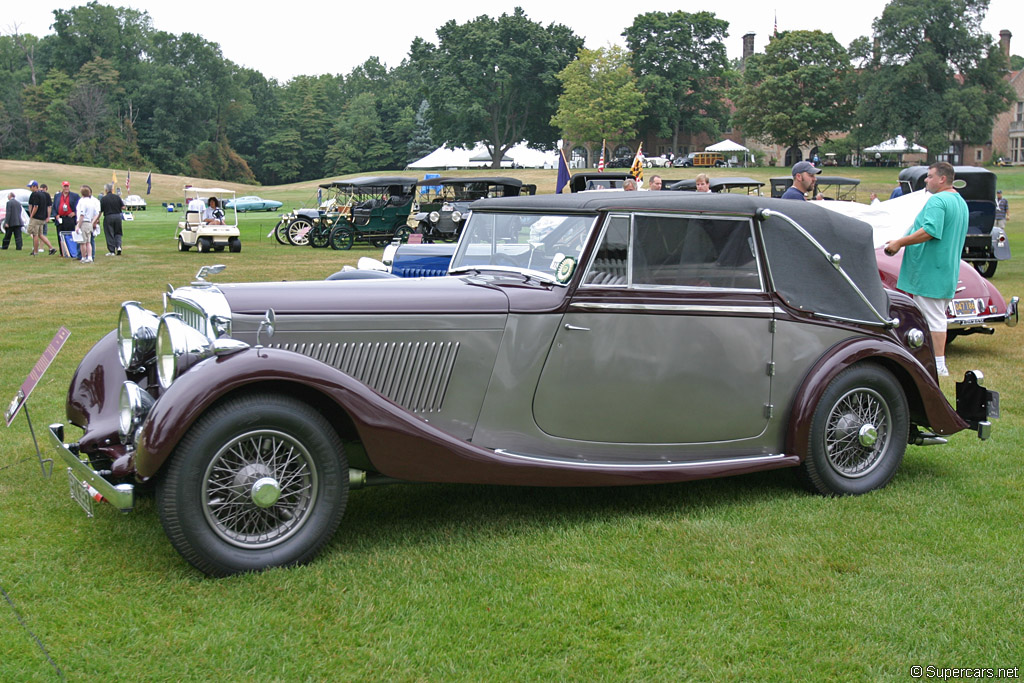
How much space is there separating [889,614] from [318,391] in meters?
2.49

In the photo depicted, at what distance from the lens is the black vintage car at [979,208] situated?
15531 millimetres

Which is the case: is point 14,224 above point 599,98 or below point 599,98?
below

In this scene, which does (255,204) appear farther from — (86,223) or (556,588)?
(556,588)

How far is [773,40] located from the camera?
7694 cm

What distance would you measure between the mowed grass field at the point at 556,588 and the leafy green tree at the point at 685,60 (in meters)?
82.7

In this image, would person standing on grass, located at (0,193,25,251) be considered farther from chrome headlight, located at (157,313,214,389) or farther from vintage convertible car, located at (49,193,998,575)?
chrome headlight, located at (157,313,214,389)

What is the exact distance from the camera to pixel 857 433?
16.0 feet

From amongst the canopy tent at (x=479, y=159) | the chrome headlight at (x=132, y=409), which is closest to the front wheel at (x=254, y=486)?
the chrome headlight at (x=132, y=409)

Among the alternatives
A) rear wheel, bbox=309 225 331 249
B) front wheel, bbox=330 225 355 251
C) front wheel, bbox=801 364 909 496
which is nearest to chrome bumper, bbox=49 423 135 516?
front wheel, bbox=801 364 909 496

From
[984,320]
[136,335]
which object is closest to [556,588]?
[136,335]

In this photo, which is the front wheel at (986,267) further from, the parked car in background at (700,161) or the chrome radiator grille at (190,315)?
the parked car in background at (700,161)

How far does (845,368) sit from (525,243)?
6.13ft

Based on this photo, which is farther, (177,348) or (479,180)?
(479,180)

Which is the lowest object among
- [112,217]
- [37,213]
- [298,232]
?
[298,232]
